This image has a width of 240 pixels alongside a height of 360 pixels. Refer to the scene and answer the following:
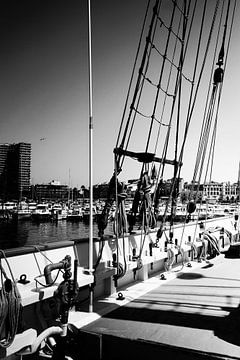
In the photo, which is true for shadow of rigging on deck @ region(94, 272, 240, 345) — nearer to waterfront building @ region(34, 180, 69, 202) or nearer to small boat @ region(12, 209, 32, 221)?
small boat @ region(12, 209, 32, 221)

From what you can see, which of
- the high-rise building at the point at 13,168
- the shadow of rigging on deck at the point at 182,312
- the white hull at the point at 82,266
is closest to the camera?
the white hull at the point at 82,266

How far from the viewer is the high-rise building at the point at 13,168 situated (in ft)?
276

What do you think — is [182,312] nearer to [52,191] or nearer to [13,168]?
[13,168]

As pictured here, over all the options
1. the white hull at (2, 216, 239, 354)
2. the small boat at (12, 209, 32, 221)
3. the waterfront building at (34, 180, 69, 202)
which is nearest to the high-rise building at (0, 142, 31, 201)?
the small boat at (12, 209, 32, 221)

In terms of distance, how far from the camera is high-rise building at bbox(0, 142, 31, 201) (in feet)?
276

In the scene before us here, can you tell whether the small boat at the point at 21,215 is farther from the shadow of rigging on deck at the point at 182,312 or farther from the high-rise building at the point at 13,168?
the shadow of rigging on deck at the point at 182,312

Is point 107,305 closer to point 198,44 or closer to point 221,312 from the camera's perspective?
point 221,312

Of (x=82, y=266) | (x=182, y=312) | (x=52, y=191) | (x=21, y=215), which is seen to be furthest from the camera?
(x=52, y=191)

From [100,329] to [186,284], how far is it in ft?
9.17

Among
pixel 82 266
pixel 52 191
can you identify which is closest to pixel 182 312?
pixel 82 266

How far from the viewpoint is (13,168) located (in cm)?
8744

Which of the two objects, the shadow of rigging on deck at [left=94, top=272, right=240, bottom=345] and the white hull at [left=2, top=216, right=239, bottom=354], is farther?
the shadow of rigging on deck at [left=94, top=272, right=240, bottom=345]

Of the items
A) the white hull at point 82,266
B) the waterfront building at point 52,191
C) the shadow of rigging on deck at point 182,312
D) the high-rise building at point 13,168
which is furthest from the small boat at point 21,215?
the waterfront building at point 52,191

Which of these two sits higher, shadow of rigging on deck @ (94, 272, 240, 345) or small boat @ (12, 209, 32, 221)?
shadow of rigging on deck @ (94, 272, 240, 345)
